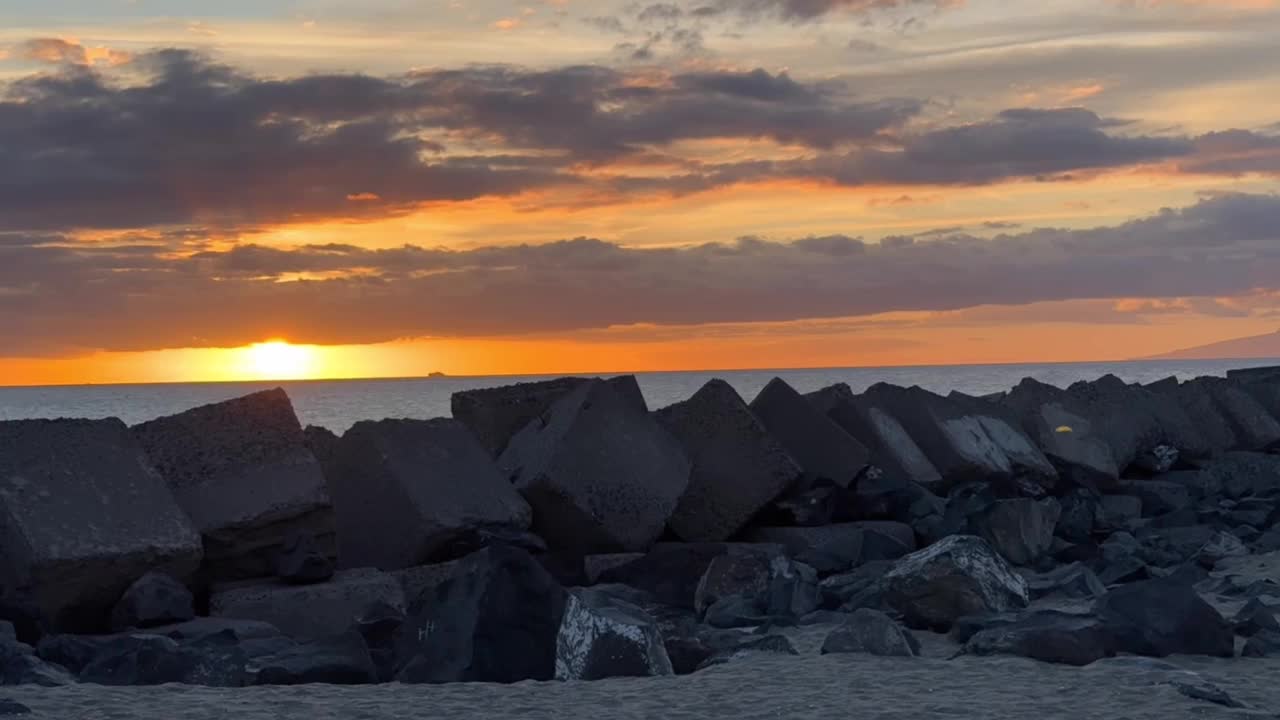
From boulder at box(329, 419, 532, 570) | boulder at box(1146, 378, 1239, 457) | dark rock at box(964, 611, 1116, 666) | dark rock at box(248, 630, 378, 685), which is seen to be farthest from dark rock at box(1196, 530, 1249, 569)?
boulder at box(1146, 378, 1239, 457)

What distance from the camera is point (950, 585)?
6637mm

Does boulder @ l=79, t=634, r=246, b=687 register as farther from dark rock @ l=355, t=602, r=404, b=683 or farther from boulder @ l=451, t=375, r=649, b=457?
boulder @ l=451, t=375, r=649, b=457

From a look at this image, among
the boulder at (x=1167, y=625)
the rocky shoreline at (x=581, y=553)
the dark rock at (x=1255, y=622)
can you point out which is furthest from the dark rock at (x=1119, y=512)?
the boulder at (x=1167, y=625)

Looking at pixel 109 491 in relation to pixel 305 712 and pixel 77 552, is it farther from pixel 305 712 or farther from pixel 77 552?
pixel 305 712

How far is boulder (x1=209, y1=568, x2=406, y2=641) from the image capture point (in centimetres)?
704

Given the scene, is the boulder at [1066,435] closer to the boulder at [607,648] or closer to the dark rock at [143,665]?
the boulder at [607,648]

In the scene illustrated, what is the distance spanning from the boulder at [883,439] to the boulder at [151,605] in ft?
16.8

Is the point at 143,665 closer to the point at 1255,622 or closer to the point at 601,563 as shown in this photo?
the point at 601,563

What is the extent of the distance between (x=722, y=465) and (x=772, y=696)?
4376 millimetres

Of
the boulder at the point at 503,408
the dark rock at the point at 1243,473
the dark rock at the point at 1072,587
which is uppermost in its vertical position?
the boulder at the point at 503,408

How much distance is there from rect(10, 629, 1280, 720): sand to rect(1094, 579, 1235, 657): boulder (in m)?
0.17

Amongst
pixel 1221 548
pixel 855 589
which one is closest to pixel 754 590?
pixel 855 589

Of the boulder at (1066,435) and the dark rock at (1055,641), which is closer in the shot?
the dark rock at (1055,641)

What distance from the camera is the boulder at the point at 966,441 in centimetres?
1134
